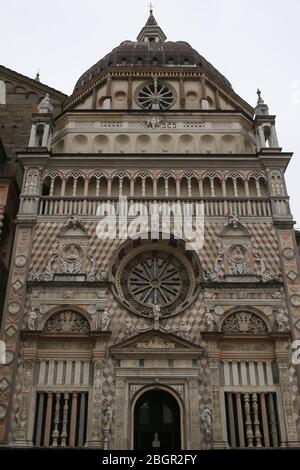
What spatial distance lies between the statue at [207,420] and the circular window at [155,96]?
50.7ft

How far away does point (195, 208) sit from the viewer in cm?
2203

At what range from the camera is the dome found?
29125 millimetres

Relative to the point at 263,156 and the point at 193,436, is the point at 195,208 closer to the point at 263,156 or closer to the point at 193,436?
the point at 263,156

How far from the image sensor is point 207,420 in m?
17.6

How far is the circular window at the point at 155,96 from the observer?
2678cm

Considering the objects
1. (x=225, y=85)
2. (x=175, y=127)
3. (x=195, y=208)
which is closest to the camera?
(x=195, y=208)

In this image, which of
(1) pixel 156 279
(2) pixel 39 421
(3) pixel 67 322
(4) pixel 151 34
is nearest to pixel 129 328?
(3) pixel 67 322

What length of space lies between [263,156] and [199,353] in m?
9.51

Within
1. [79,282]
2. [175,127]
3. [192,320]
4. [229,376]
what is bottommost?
[229,376]

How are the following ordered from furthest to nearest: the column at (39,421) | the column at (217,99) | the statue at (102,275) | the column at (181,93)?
the column at (217,99) → the column at (181,93) → the statue at (102,275) → the column at (39,421)

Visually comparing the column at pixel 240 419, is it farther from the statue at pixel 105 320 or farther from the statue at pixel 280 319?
the statue at pixel 105 320

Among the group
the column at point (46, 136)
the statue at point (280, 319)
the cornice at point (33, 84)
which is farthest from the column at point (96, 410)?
the cornice at point (33, 84)

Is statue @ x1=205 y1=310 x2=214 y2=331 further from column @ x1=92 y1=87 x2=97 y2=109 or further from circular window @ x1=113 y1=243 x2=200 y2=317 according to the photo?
column @ x1=92 y1=87 x2=97 y2=109
